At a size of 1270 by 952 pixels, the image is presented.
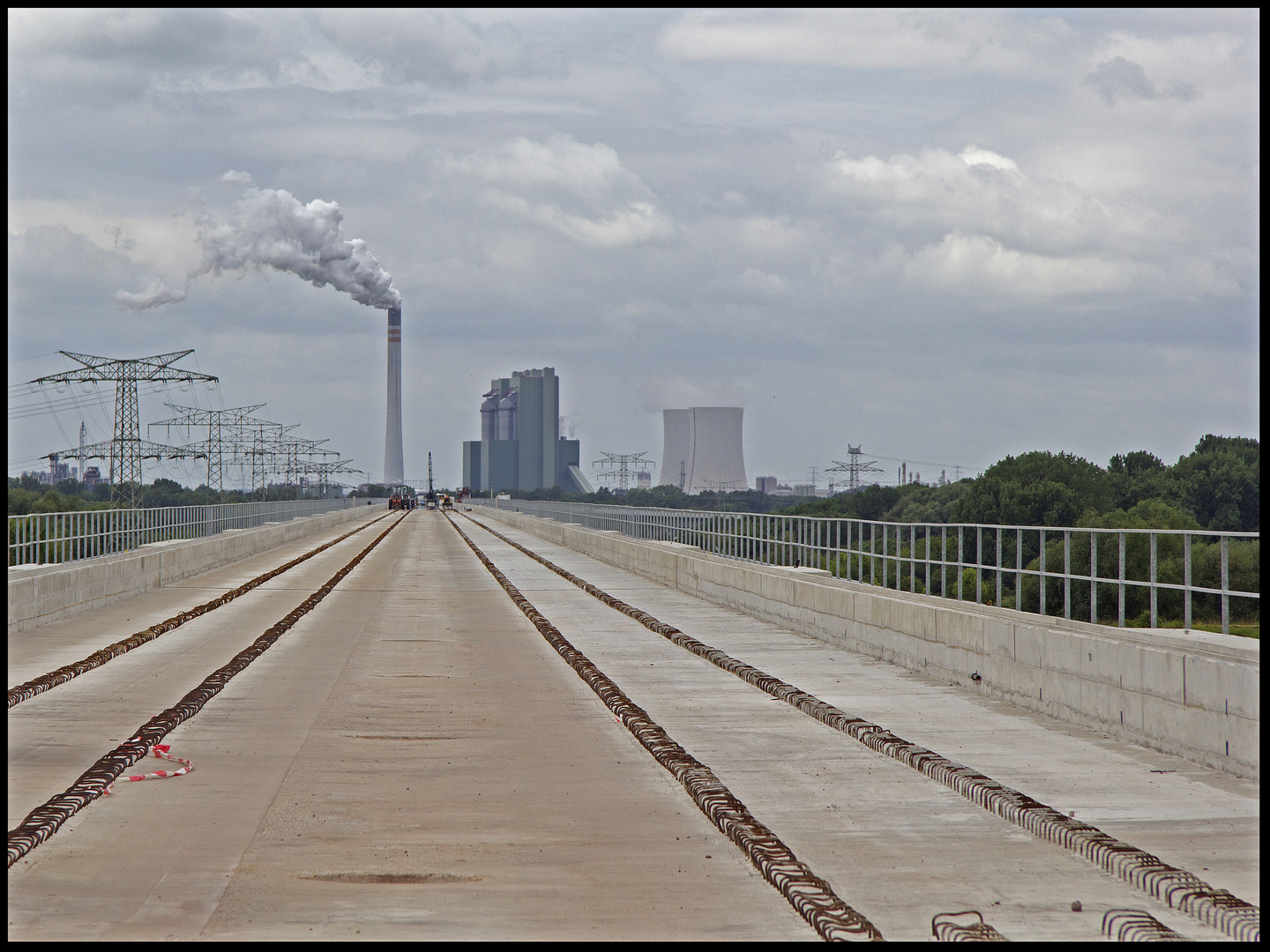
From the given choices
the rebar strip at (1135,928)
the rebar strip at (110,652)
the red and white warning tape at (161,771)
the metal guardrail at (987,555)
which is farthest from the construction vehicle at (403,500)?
the rebar strip at (1135,928)

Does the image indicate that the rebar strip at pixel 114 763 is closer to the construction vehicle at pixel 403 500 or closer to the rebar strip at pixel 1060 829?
the rebar strip at pixel 1060 829

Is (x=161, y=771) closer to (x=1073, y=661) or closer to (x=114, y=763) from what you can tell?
(x=114, y=763)

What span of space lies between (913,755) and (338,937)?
530 cm

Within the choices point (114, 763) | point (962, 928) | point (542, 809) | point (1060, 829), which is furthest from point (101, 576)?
point (962, 928)

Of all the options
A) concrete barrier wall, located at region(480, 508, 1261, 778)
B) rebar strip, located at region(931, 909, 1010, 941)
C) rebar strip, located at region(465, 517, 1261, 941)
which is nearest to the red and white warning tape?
rebar strip, located at region(465, 517, 1261, 941)

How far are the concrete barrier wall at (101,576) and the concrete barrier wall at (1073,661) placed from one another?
10.6 meters

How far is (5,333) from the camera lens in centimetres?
502

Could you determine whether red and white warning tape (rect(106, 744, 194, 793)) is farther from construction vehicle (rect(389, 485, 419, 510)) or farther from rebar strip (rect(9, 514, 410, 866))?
construction vehicle (rect(389, 485, 419, 510))

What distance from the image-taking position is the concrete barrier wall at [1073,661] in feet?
30.5

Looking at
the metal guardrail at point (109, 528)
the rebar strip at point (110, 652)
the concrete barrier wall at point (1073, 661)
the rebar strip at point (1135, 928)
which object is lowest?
the rebar strip at point (110, 652)

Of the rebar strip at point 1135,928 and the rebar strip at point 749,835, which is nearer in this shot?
the rebar strip at point 1135,928

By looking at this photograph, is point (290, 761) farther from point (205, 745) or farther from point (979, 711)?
point (979, 711)

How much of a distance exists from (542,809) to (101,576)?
17.4 metres

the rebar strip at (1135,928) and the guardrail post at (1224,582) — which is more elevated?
the guardrail post at (1224,582)
